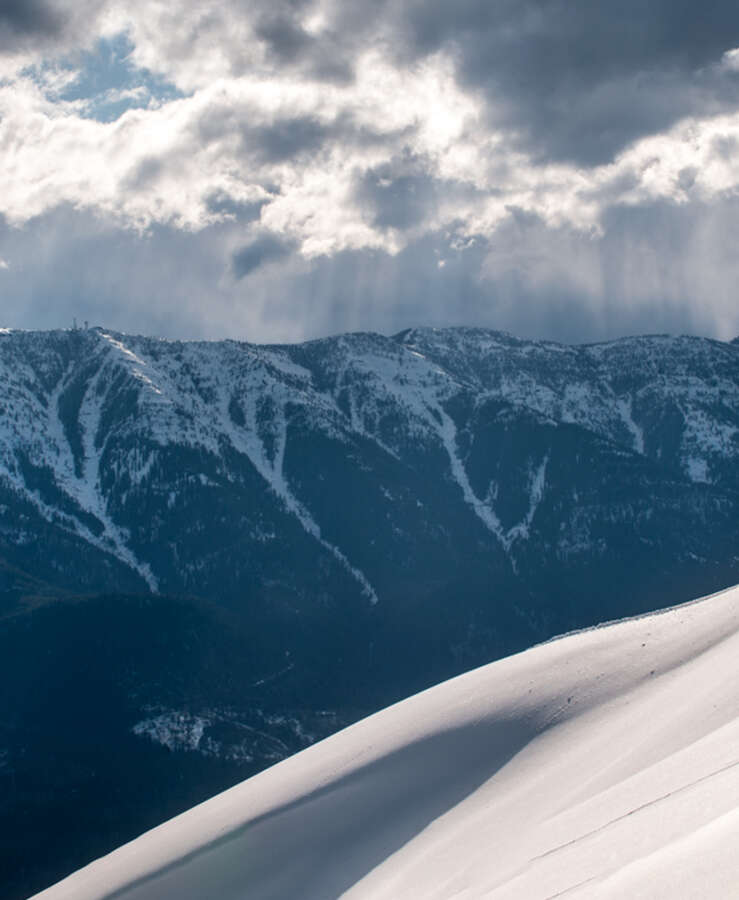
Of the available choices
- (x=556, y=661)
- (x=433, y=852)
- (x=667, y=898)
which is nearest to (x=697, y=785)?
(x=667, y=898)

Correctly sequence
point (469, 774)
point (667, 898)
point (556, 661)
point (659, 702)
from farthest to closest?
point (556, 661) → point (469, 774) → point (659, 702) → point (667, 898)

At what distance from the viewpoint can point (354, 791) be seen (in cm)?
9494

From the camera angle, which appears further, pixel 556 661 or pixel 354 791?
pixel 556 661

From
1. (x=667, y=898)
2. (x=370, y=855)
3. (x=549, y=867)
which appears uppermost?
(x=667, y=898)

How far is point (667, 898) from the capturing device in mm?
31641

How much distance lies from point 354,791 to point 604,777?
2728 centimetres

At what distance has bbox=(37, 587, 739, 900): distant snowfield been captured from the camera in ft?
199

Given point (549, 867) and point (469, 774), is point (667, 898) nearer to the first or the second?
point (549, 867)

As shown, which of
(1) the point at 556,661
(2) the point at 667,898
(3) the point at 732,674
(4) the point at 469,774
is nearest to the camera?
(2) the point at 667,898

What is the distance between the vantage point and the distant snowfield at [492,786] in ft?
199

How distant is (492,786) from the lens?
88.6 meters

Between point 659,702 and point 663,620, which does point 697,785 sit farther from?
point 663,620

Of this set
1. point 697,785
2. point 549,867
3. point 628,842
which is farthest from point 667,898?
point 697,785

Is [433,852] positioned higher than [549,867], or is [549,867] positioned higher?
[549,867]
